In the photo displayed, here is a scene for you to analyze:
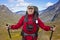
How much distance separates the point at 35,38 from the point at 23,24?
40.0 inches

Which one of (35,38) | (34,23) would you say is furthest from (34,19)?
(35,38)

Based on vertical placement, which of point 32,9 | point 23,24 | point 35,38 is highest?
point 32,9

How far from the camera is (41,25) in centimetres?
1229

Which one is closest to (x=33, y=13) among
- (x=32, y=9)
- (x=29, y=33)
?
(x=32, y=9)

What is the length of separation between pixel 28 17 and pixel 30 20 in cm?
21

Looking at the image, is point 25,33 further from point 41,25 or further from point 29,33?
point 41,25

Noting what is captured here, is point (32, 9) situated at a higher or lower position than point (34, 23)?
higher

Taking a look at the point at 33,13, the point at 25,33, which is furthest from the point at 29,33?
the point at 33,13

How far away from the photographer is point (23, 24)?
12219 millimetres

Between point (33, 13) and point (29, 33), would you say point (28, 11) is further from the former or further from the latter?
point (29, 33)

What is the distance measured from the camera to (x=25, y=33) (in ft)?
39.8

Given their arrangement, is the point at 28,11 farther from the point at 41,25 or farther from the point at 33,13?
the point at 41,25

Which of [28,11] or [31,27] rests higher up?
[28,11]

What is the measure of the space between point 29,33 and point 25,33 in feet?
0.71
